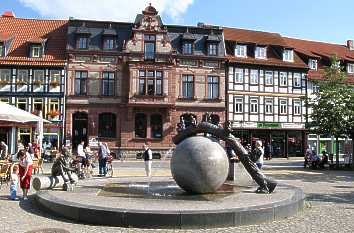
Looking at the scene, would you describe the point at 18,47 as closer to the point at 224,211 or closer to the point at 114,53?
the point at 114,53

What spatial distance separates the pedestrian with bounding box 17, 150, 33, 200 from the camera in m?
13.8

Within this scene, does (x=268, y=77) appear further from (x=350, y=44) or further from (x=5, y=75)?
A: (x=5, y=75)

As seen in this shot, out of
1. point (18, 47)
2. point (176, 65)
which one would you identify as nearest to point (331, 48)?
point (176, 65)

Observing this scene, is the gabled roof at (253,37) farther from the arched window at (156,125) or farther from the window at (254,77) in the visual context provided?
the arched window at (156,125)

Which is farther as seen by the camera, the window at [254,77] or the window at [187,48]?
the window at [254,77]

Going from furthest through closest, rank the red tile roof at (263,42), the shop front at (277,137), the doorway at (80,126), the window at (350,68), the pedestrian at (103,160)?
the window at (350,68) < the red tile roof at (263,42) < the shop front at (277,137) < the doorway at (80,126) < the pedestrian at (103,160)

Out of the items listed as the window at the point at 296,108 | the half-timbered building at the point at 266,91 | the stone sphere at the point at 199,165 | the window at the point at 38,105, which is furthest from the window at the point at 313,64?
the stone sphere at the point at 199,165

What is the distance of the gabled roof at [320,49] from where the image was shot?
53.7 meters

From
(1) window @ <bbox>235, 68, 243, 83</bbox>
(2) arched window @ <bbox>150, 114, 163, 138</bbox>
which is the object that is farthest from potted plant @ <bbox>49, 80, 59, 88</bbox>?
(1) window @ <bbox>235, 68, 243, 83</bbox>

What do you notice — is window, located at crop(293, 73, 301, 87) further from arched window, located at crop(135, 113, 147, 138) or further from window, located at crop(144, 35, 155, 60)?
arched window, located at crop(135, 113, 147, 138)

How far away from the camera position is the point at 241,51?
47688mm

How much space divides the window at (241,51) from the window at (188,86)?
19.9ft

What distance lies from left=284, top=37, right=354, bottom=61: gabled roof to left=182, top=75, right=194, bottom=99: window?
49.2 feet

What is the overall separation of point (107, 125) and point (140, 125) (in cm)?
310
